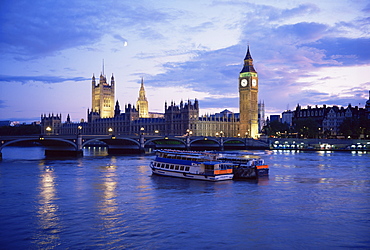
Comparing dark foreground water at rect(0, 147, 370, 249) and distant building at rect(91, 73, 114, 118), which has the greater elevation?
distant building at rect(91, 73, 114, 118)

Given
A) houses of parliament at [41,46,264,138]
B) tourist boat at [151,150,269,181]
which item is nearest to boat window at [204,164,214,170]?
tourist boat at [151,150,269,181]

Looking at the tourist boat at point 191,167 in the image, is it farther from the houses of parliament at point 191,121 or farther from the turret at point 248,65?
the turret at point 248,65

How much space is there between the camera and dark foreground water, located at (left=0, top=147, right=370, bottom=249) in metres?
16.7

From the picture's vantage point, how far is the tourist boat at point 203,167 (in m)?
35.5

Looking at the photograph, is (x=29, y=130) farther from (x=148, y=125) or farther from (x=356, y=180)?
(x=356, y=180)

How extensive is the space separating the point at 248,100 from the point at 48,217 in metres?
123

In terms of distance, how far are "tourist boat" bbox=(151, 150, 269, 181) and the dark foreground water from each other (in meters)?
1.26

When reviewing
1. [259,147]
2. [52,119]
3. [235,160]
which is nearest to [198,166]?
[235,160]

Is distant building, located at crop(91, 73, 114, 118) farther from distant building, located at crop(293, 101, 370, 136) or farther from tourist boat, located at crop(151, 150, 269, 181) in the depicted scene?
tourist boat, located at crop(151, 150, 269, 181)

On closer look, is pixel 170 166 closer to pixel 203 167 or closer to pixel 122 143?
pixel 203 167

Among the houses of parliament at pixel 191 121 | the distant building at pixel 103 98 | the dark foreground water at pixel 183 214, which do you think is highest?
the distant building at pixel 103 98

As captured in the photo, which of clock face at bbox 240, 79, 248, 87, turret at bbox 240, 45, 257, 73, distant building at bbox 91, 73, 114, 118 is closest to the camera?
clock face at bbox 240, 79, 248, 87

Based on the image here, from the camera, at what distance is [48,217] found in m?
20.7

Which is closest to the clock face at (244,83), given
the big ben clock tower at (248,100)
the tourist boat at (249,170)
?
the big ben clock tower at (248,100)
